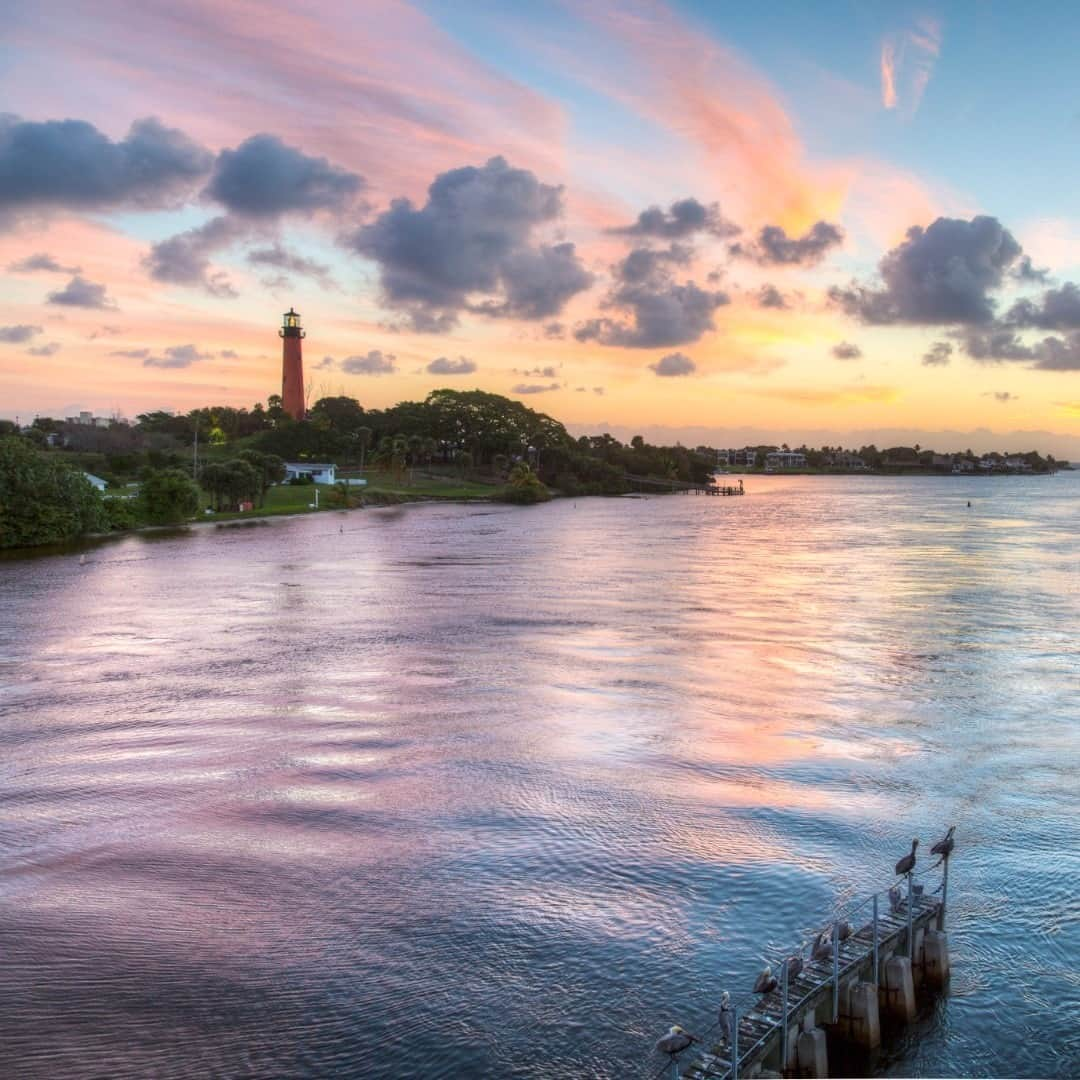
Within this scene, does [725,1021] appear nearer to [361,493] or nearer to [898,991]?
[898,991]

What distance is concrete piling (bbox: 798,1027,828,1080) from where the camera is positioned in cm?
1463

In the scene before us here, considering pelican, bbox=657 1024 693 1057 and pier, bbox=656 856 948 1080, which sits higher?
pelican, bbox=657 1024 693 1057

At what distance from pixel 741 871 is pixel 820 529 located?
339ft

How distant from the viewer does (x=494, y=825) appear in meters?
24.0

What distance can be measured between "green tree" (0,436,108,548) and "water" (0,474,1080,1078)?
97.3 ft

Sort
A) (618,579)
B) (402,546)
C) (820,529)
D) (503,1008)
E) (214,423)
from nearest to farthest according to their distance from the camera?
(503,1008)
(618,579)
(402,546)
(820,529)
(214,423)

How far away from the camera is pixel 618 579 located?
70.2 m

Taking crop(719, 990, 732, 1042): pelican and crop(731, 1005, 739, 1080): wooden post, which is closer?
crop(731, 1005, 739, 1080): wooden post

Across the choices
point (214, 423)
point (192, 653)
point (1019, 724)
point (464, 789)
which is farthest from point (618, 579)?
point (214, 423)

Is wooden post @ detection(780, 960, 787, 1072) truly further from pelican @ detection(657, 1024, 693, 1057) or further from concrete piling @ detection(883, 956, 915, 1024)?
concrete piling @ detection(883, 956, 915, 1024)

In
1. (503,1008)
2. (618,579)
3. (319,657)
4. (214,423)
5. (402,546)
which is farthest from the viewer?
(214,423)

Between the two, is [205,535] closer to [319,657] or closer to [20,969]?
[319,657]

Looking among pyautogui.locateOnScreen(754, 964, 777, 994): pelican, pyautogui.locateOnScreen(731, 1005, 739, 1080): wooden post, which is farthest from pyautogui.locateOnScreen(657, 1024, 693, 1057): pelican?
pyautogui.locateOnScreen(754, 964, 777, 994): pelican

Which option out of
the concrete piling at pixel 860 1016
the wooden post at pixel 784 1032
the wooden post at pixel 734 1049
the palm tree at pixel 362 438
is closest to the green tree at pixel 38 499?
the concrete piling at pixel 860 1016
